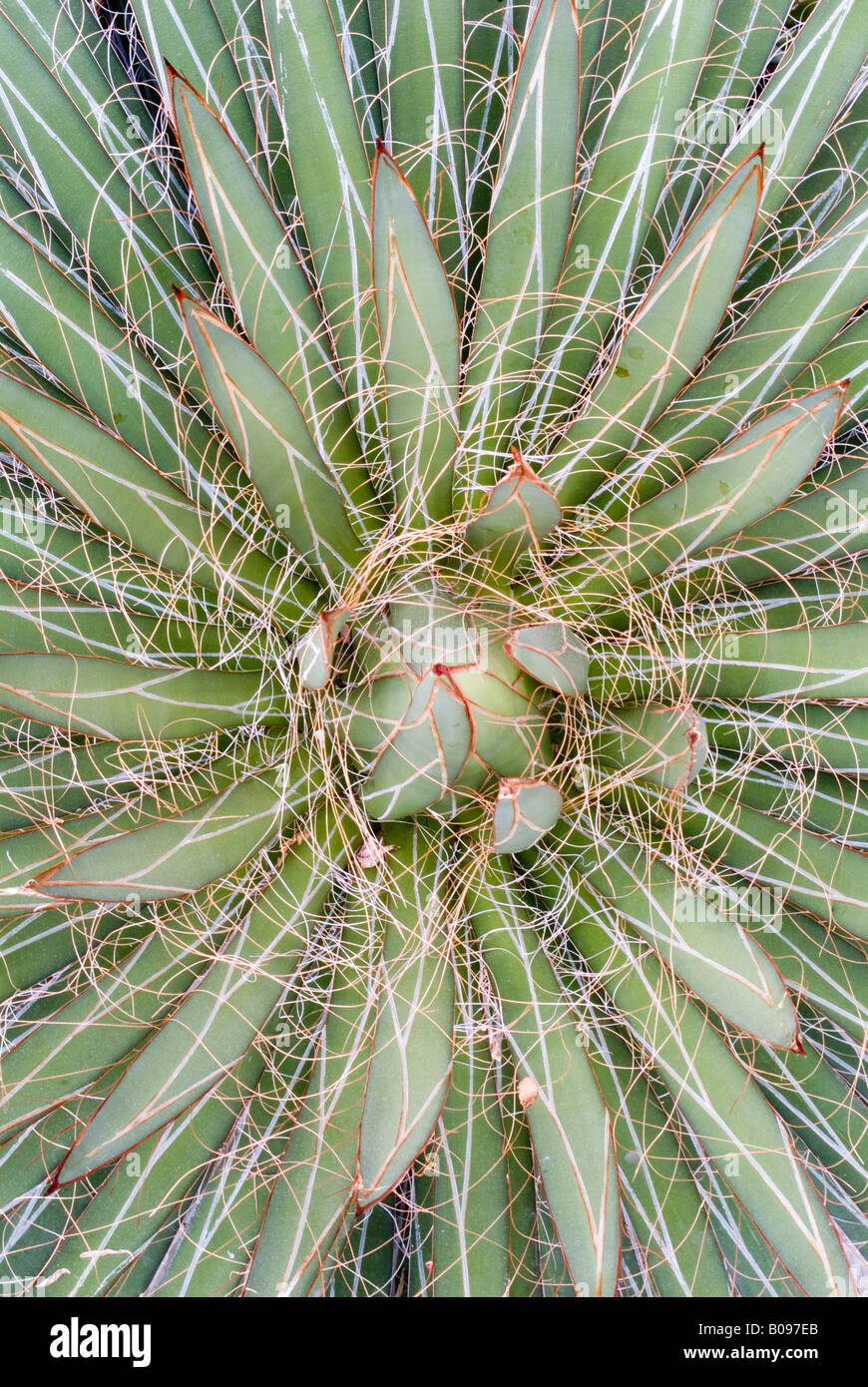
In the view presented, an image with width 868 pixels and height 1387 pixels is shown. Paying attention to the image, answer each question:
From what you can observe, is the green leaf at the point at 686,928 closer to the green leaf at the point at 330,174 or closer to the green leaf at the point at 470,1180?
the green leaf at the point at 470,1180

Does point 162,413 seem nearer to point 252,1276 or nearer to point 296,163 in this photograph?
point 296,163


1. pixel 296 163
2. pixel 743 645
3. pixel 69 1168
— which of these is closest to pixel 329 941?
pixel 69 1168

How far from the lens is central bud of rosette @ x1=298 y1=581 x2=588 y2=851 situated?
778mm

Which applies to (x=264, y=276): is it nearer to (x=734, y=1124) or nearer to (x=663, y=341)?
(x=663, y=341)

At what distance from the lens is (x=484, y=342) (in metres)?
0.97

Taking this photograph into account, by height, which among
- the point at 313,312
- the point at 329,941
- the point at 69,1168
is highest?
the point at 313,312

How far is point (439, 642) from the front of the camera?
0.94 meters

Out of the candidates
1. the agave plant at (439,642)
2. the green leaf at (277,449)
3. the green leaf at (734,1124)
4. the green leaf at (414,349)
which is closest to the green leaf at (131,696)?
the agave plant at (439,642)

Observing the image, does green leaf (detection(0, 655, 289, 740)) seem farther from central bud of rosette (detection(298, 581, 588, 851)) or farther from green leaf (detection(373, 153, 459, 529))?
green leaf (detection(373, 153, 459, 529))

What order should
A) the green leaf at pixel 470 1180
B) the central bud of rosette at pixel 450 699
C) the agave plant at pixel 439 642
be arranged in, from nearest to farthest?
the central bud of rosette at pixel 450 699 < the agave plant at pixel 439 642 < the green leaf at pixel 470 1180

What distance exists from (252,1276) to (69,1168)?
219 millimetres

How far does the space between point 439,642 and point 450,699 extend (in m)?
0.22

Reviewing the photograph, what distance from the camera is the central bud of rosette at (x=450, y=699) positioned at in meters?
0.78

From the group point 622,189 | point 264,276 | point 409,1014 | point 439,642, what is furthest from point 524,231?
point 409,1014
